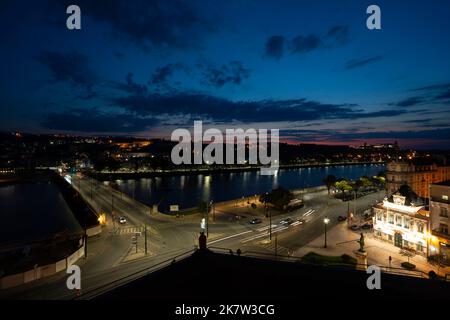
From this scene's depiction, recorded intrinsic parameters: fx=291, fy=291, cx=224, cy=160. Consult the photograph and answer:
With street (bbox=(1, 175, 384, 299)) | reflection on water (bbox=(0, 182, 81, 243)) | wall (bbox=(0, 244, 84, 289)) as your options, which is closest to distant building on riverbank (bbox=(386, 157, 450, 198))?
street (bbox=(1, 175, 384, 299))

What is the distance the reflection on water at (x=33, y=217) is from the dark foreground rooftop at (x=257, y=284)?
109ft

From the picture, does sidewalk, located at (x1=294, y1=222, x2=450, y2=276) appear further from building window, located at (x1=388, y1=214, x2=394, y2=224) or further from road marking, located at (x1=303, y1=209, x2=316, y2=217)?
road marking, located at (x1=303, y1=209, x2=316, y2=217)

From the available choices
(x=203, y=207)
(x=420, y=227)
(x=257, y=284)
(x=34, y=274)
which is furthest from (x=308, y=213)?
(x=257, y=284)

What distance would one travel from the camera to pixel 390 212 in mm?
24875

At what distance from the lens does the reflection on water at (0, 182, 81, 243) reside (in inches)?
1641

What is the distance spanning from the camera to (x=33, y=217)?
171 ft

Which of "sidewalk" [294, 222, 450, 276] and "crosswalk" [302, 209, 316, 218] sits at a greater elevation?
"crosswalk" [302, 209, 316, 218]

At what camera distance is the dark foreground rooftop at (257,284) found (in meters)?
8.42

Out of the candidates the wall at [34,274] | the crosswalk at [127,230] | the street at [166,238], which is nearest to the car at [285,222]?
the street at [166,238]

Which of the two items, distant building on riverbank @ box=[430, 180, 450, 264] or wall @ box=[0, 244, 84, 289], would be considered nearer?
wall @ box=[0, 244, 84, 289]

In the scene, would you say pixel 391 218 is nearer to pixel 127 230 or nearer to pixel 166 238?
pixel 166 238

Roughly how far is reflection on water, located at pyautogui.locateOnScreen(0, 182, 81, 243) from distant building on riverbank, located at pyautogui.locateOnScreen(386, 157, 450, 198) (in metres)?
44.2

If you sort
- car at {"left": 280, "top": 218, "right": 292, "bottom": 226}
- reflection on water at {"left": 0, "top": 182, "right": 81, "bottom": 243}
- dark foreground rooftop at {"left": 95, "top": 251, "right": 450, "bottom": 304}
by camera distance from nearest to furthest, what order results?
dark foreground rooftop at {"left": 95, "top": 251, "right": 450, "bottom": 304}, car at {"left": 280, "top": 218, "right": 292, "bottom": 226}, reflection on water at {"left": 0, "top": 182, "right": 81, "bottom": 243}

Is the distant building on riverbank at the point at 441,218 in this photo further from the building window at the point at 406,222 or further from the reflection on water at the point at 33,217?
the reflection on water at the point at 33,217
